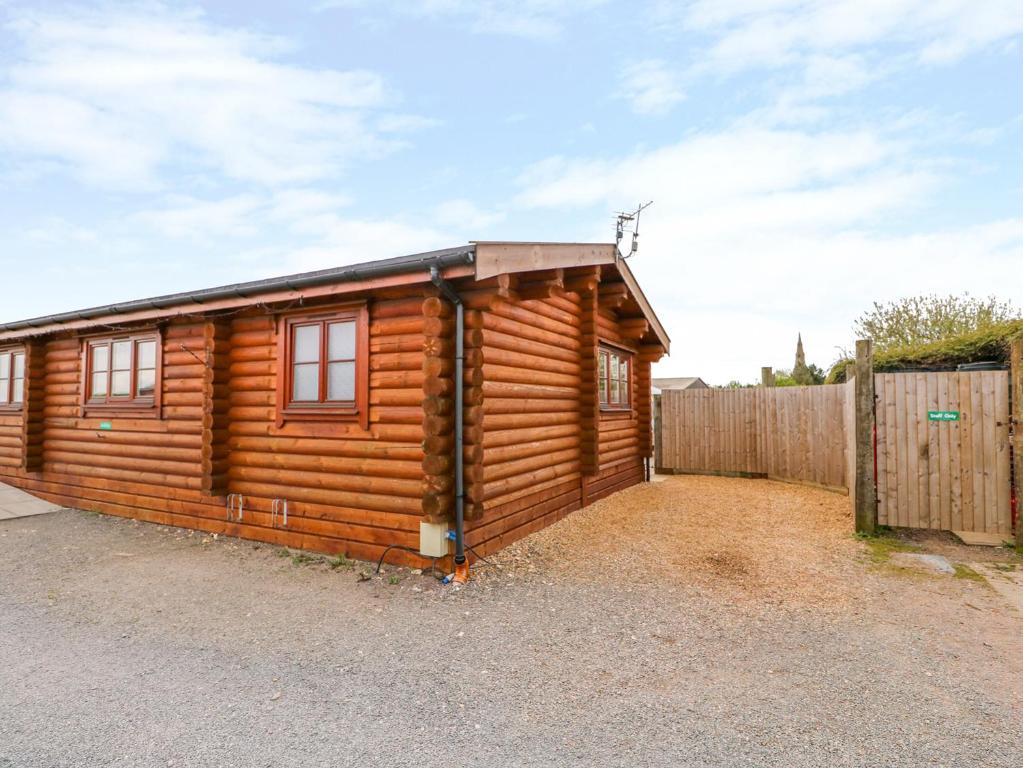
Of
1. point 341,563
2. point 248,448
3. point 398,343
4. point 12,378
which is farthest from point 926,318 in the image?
point 12,378

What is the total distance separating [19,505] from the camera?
353 inches

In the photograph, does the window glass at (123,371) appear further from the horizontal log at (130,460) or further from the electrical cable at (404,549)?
the electrical cable at (404,549)

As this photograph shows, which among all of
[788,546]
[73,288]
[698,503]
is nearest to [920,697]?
[788,546]

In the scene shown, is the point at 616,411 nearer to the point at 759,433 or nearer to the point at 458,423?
the point at 759,433

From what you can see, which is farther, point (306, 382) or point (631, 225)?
point (631, 225)

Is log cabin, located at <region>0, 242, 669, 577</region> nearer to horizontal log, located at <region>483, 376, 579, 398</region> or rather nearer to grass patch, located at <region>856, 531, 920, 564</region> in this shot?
horizontal log, located at <region>483, 376, 579, 398</region>

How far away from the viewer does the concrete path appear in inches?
340

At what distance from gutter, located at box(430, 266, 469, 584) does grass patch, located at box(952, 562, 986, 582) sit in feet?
16.7

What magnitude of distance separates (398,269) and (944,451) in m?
7.01

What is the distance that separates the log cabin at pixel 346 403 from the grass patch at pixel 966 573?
467cm

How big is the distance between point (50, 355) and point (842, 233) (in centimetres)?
2291

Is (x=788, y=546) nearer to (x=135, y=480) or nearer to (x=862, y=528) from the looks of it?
(x=862, y=528)

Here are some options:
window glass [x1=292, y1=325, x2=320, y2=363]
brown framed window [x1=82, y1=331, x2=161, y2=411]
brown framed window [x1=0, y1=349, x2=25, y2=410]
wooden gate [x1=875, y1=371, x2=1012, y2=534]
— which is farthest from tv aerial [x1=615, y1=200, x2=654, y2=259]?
brown framed window [x1=0, y1=349, x2=25, y2=410]

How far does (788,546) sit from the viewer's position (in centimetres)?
667
